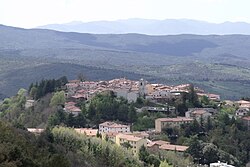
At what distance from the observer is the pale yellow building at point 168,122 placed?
4919 cm

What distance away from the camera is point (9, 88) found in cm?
10488

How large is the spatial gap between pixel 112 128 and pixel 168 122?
4963 millimetres

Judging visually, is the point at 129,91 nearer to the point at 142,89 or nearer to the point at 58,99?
the point at 142,89

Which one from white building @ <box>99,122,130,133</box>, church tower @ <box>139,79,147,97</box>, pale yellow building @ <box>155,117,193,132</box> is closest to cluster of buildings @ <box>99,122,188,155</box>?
white building @ <box>99,122,130,133</box>

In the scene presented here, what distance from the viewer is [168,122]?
4928 centimetres

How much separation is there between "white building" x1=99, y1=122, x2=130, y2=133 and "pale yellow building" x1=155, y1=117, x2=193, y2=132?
2.61 metres

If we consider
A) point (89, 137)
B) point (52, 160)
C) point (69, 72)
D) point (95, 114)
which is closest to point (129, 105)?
point (95, 114)

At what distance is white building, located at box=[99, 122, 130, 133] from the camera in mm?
47938

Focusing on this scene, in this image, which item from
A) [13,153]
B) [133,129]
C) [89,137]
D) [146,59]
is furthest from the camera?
[146,59]

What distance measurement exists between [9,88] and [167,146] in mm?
65259

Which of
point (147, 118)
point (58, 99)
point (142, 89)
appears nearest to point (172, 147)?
point (147, 118)

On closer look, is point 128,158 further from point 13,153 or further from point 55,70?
point 55,70

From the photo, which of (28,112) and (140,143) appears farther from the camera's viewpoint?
(28,112)

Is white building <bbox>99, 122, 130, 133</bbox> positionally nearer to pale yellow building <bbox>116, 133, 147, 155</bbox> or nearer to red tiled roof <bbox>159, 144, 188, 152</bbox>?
pale yellow building <bbox>116, 133, 147, 155</bbox>
